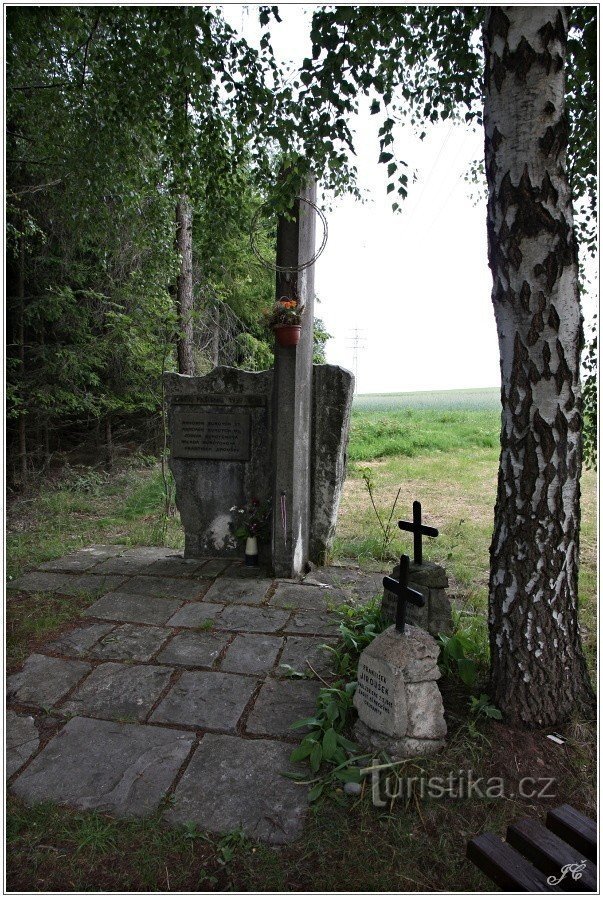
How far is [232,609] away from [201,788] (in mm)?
1702

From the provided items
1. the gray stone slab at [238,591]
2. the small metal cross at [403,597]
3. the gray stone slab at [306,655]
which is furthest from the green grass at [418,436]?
the small metal cross at [403,597]

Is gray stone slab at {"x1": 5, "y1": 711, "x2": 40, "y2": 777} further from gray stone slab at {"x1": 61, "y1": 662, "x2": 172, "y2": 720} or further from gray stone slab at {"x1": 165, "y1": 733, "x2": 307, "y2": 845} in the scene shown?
gray stone slab at {"x1": 165, "y1": 733, "x2": 307, "y2": 845}

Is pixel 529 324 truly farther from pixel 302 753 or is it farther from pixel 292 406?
pixel 292 406

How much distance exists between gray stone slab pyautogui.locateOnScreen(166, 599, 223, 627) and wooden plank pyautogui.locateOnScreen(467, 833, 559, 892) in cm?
231

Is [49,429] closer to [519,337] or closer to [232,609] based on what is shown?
[232,609]

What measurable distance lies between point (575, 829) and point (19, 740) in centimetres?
235

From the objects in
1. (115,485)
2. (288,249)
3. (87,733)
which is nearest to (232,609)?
(87,733)

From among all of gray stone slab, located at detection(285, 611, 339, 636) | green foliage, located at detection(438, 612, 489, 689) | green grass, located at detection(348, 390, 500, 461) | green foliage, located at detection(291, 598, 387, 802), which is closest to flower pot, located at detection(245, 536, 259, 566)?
gray stone slab, located at detection(285, 611, 339, 636)

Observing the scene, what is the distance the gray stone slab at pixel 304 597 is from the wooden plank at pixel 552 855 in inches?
89.0

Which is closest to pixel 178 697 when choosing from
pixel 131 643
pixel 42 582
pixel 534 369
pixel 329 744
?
pixel 131 643

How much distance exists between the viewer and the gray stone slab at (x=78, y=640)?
3234 millimetres

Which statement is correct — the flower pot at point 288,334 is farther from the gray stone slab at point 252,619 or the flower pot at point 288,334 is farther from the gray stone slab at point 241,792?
the gray stone slab at point 241,792

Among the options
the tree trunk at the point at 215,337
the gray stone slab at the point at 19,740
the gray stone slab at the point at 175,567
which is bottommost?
the gray stone slab at the point at 19,740

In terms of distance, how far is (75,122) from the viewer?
4363mm
